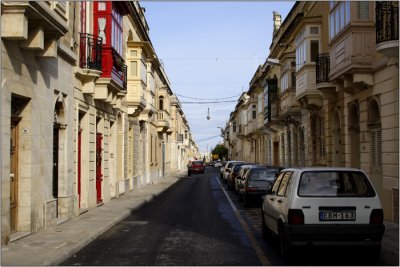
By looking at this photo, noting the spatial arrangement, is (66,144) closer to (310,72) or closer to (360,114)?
(360,114)

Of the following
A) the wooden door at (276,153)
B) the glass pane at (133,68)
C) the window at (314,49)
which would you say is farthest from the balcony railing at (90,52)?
the wooden door at (276,153)

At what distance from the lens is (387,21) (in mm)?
12797

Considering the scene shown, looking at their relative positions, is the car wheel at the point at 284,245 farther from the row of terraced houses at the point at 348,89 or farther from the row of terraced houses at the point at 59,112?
the row of terraced houses at the point at 348,89

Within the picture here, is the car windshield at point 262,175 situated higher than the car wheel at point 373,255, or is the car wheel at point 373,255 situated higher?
the car windshield at point 262,175

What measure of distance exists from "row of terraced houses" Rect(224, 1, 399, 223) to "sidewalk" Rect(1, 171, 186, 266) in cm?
774

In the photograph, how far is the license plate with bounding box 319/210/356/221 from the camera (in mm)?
8703

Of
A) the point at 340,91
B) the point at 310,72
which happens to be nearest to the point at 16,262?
the point at 340,91

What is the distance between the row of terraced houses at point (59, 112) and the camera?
10.5 meters

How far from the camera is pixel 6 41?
10.2m

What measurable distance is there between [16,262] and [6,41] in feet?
13.7

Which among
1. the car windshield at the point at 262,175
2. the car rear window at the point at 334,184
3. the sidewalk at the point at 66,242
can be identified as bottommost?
the sidewalk at the point at 66,242

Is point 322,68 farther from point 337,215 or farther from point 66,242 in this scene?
point 66,242

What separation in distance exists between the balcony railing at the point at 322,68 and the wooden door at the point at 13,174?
12.0 m

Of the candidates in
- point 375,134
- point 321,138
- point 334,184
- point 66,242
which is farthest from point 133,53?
point 334,184
